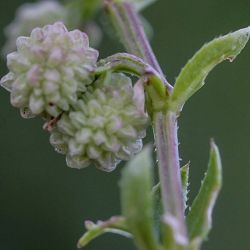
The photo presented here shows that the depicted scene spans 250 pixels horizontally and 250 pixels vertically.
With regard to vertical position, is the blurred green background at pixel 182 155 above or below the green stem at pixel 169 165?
above

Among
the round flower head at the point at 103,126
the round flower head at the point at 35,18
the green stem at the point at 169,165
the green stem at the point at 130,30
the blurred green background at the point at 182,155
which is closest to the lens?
the green stem at the point at 169,165

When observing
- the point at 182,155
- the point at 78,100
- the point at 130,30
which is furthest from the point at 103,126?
the point at 182,155

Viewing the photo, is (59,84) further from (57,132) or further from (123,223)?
(123,223)

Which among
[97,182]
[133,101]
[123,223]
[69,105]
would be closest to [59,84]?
[69,105]

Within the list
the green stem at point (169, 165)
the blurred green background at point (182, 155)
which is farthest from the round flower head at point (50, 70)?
the blurred green background at point (182, 155)

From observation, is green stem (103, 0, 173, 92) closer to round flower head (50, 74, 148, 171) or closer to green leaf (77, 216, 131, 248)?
round flower head (50, 74, 148, 171)

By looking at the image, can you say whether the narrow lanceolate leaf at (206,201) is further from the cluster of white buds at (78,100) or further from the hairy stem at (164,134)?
the cluster of white buds at (78,100)

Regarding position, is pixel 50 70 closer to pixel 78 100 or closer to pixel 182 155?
pixel 78 100
